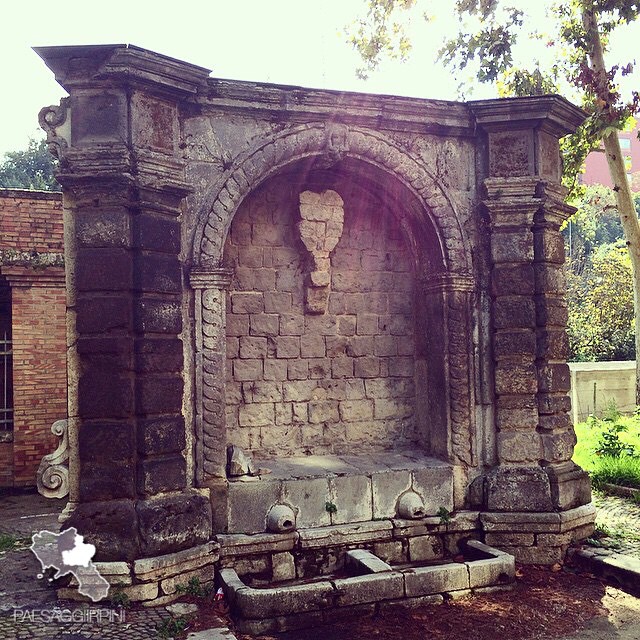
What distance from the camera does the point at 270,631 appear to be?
186 inches

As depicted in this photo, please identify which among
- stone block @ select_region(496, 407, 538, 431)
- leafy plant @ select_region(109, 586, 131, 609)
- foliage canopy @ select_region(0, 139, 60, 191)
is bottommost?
leafy plant @ select_region(109, 586, 131, 609)

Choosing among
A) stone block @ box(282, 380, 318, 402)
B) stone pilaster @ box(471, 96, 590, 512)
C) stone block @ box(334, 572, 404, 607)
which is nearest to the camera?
stone block @ box(334, 572, 404, 607)

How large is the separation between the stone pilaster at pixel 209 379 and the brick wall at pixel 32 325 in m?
4.99

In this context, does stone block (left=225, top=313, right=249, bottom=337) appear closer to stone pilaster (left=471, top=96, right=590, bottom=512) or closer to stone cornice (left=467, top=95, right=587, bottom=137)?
stone pilaster (left=471, top=96, right=590, bottom=512)

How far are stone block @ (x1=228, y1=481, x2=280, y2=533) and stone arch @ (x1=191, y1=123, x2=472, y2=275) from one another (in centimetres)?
202

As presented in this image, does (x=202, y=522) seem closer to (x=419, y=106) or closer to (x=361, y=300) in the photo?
(x=361, y=300)

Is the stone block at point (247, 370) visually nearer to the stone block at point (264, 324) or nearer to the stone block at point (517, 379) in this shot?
the stone block at point (264, 324)

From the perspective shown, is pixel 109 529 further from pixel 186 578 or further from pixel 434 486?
pixel 434 486

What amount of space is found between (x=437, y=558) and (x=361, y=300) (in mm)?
2798

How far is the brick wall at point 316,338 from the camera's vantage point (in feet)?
21.1

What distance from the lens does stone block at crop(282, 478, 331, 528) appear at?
18.8 ft

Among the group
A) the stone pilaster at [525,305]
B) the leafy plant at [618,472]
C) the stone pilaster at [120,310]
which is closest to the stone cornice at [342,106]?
the stone pilaster at [525,305]

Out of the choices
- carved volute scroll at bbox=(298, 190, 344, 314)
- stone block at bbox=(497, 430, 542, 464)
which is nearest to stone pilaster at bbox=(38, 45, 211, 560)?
carved volute scroll at bbox=(298, 190, 344, 314)

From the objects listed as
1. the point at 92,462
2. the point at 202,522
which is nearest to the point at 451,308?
the point at 202,522
